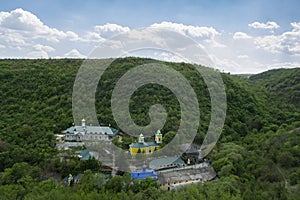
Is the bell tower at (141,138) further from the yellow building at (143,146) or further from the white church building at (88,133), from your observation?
the white church building at (88,133)

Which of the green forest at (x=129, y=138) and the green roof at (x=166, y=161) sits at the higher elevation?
the green forest at (x=129, y=138)

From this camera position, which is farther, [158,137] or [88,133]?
[88,133]

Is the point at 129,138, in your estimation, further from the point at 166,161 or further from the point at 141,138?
the point at 166,161

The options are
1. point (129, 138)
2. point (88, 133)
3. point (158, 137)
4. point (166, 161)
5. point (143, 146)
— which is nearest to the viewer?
point (166, 161)

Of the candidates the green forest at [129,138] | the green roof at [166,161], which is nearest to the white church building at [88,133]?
the green forest at [129,138]

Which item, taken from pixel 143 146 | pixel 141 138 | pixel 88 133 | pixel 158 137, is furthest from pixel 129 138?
pixel 88 133

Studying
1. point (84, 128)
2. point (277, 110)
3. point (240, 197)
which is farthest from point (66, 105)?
point (277, 110)

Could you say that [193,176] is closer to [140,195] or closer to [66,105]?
[140,195]
